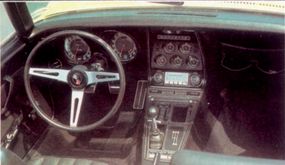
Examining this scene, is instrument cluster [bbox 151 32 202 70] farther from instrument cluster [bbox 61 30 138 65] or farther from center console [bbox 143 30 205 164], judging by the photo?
instrument cluster [bbox 61 30 138 65]

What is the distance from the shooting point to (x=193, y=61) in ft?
9.87

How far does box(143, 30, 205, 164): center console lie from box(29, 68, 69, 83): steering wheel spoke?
0.63 metres

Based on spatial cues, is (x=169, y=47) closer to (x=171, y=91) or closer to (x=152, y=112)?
(x=171, y=91)

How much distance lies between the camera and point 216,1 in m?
2.65

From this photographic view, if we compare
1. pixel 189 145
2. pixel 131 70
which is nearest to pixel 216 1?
pixel 131 70

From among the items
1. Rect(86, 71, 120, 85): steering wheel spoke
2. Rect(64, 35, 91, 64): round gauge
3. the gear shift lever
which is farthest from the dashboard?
the gear shift lever

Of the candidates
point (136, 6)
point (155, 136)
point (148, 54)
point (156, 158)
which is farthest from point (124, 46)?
point (156, 158)

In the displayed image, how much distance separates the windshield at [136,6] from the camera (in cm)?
255

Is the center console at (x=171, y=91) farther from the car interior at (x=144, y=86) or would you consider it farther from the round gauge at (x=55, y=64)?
the round gauge at (x=55, y=64)

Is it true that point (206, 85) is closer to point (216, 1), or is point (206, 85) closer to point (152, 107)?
point (152, 107)

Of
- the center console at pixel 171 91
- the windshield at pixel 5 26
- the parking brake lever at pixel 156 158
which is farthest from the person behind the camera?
the center console at pixel 171 91

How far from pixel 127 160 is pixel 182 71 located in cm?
66

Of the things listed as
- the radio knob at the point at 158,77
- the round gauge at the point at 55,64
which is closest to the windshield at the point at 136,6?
the round gauge at the point at 55,64

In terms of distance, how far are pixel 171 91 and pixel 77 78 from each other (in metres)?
0.76
